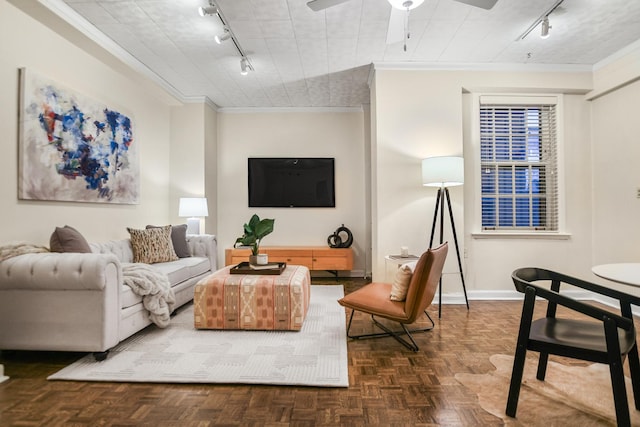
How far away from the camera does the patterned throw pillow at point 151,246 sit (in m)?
3.74

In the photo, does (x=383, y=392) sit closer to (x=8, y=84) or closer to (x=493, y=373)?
(x=493, y=373)

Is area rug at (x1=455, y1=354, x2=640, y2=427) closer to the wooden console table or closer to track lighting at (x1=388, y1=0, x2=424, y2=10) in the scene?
track lighting at (x1=388, y1=0, x2=424, y2=10)

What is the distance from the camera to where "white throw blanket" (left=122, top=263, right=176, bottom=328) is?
2689 millimetres

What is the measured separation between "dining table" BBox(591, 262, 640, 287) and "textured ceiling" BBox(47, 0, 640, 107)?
2.23 m

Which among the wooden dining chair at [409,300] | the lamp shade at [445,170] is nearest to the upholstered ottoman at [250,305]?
the wooden dining chair at [409,300]

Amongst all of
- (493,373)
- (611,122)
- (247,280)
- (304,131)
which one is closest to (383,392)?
(493,373)

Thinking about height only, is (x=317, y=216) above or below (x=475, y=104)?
below

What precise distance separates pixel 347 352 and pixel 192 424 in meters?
1.17

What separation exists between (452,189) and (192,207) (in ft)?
10.9

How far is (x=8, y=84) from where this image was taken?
8.79 feet

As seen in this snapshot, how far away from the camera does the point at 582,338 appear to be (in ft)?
5.47

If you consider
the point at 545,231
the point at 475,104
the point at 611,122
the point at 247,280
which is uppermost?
the point at 475,104

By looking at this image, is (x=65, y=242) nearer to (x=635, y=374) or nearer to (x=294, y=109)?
(x=635, y=374)

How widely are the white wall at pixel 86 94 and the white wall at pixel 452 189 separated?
3.01 metres
